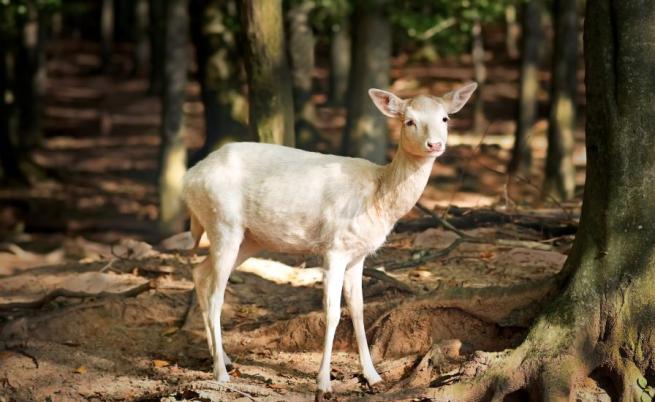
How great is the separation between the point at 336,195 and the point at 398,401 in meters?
1.64

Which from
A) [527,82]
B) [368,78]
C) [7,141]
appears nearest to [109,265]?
[368,78]

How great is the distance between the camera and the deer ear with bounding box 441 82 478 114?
741cm

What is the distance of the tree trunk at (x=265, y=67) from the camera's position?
1059 cm

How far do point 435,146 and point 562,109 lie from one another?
477 inches

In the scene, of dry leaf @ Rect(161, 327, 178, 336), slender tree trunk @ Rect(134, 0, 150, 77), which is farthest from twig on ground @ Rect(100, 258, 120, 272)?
slender tree trunk @ Rect(134, 0, 150, 77)

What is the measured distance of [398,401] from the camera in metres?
6.90

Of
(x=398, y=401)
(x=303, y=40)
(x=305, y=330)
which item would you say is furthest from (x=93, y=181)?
(x=398, y=401)

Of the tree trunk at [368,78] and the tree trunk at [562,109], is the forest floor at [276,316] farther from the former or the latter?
the tree trunk at [562,109]

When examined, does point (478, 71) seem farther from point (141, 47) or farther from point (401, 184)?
point (141, 47)

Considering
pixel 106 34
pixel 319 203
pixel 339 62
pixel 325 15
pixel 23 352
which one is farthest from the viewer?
pixel 106 34

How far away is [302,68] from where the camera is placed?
21266mm

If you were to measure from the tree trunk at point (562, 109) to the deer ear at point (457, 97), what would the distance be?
10.9m

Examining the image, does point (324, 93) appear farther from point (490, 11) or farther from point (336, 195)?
point (336, 195)

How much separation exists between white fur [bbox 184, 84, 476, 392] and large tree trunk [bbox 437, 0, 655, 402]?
3.41 feet
